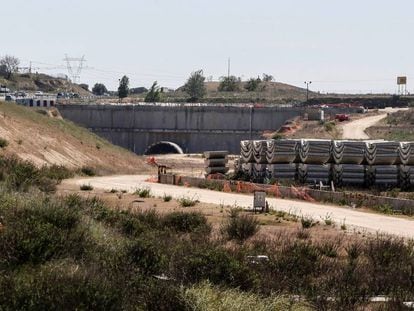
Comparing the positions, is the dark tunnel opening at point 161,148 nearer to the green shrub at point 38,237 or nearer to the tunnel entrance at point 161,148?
the tunnel entrance at point 161,148

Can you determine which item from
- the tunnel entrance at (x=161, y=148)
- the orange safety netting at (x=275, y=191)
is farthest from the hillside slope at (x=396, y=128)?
the orange safety netting at (x=275, y=191)

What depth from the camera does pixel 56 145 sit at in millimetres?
58500

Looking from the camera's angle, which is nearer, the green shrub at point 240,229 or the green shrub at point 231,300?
the green shrub at point 231,300

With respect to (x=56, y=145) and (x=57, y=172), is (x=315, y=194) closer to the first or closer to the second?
(x=57, y=172)

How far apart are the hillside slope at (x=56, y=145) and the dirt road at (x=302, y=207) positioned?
6873 mm

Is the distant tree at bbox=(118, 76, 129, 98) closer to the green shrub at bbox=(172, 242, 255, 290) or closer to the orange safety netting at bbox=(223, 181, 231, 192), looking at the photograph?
the orange safety netting at bbox=(223, 181, 231, 192)

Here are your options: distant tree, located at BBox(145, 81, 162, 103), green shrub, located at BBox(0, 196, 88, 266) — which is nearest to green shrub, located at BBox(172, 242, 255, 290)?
green shrub, located at BBox(0, 196, 88, 266)

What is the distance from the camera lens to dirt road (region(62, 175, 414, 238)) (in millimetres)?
28594

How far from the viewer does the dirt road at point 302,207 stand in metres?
28.6

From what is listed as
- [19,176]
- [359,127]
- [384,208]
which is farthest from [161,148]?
[19,176]

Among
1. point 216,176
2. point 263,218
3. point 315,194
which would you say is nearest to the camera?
point 263,218

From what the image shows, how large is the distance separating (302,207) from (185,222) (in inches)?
442

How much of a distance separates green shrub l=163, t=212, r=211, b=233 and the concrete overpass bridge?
243ft

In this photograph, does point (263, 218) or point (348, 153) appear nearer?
point (263, 218)
